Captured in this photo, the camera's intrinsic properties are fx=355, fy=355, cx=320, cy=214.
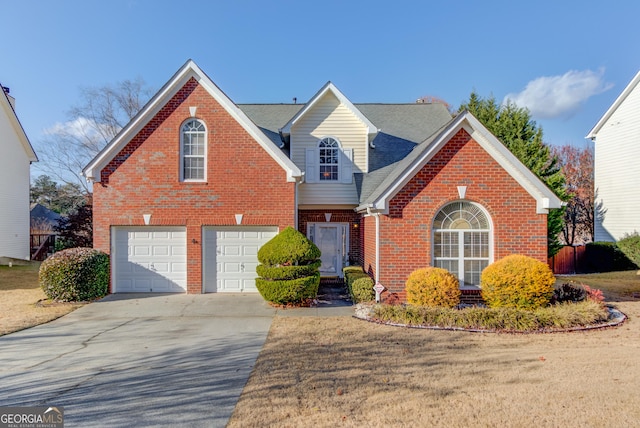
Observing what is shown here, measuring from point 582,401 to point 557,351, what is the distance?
228 cm

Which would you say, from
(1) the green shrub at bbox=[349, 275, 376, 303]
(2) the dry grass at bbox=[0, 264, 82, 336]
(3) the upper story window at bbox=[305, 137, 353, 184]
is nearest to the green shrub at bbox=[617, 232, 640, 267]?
(3) the upper story window at bbox=[305, 137, 353, 184]

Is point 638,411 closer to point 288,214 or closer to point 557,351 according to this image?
point 557,351

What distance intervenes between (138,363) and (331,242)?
9194 mm

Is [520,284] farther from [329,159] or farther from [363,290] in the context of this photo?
[329,159]

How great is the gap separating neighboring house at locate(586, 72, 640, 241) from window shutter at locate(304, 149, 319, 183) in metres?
17.6

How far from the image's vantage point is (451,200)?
1034cm

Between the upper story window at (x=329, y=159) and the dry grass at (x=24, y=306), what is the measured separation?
949cm

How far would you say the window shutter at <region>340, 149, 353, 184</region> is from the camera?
47.0 ft

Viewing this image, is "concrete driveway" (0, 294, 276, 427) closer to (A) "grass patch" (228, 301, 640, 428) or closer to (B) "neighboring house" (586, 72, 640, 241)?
(A) "grass patch" (228, 301, 640, 428)

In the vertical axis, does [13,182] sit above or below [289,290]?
above

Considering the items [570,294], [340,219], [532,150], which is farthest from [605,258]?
[340,219]

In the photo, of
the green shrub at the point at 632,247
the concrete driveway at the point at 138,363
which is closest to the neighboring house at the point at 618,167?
the green shrub at the point at 632,247

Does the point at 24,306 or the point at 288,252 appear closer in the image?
the point at 288,252

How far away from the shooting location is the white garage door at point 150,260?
12438 millimetres
